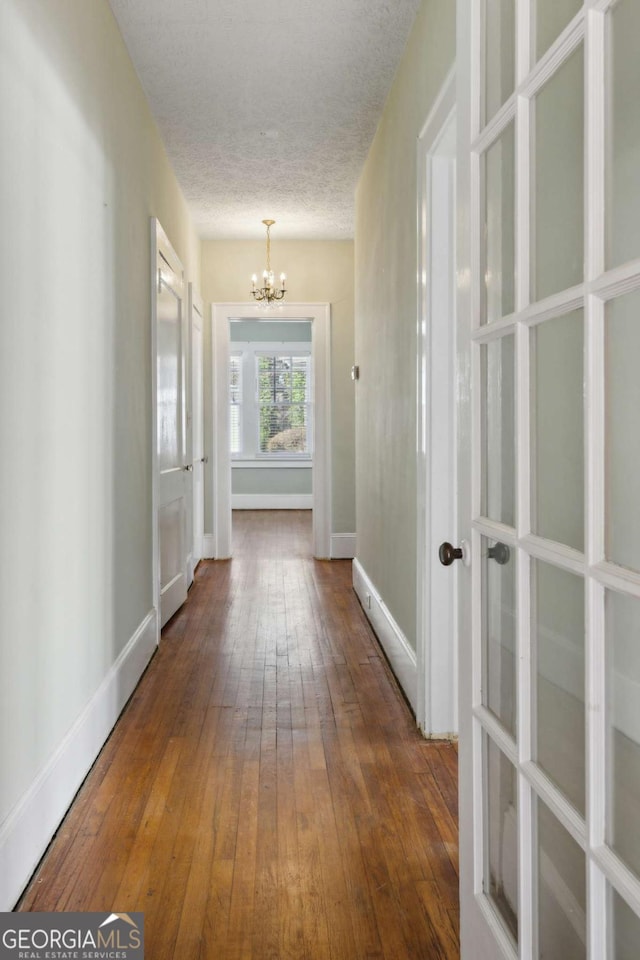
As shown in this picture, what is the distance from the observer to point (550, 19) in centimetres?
107

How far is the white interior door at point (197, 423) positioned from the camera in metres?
5.94

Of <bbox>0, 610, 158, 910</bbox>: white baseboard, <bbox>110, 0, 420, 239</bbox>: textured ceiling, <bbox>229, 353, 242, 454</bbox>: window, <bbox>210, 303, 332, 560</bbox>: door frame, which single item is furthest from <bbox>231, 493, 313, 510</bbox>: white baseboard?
<bbox>0, 610, 158, 910</bbox>: white baseboard

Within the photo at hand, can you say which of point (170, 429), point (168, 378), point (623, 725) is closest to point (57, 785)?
point (623, 725)

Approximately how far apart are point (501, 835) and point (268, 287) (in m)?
5.32

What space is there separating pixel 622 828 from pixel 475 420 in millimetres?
743

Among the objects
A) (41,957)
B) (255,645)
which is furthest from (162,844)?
(255,645)

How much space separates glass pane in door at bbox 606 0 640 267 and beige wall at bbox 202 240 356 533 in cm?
556

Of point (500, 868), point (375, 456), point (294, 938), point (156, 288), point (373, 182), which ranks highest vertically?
point (373, 182)

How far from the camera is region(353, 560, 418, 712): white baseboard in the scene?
2957 mm

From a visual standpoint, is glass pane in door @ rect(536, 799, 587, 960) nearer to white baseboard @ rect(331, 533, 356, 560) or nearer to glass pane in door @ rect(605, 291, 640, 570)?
glass pane in door @ rect(605, 291, 640, 570)

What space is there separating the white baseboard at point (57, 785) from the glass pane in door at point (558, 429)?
1413 millimetres

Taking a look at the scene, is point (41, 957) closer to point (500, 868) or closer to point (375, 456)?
point (500, 868)

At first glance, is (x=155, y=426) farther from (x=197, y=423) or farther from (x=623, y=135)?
(x=623, y=135)

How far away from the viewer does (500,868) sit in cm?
129
